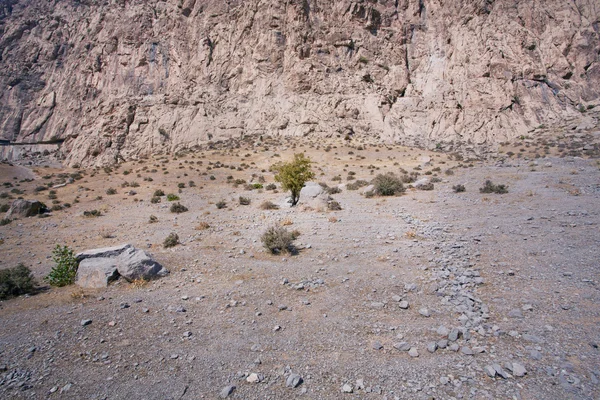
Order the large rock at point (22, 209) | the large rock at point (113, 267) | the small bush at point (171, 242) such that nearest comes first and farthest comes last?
the large rock at point (113, 267), the small bush at point (171, 242), the large rock at point (22, 209)

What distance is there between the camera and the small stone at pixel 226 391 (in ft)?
12.9

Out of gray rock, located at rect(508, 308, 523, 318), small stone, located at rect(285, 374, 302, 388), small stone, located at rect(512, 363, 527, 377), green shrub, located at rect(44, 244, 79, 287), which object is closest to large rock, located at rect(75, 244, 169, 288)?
green shrub, located at rect(44, 244, 79, 287)

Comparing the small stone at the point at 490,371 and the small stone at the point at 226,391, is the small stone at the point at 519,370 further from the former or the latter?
the small stone at the point at 226,391

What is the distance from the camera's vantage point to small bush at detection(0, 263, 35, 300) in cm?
687

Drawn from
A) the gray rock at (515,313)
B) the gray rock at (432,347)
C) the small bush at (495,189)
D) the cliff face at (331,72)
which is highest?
the cliff face at (331,72)

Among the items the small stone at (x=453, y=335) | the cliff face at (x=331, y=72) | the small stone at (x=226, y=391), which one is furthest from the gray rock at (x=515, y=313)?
the cliff face at (x=331, y=72)

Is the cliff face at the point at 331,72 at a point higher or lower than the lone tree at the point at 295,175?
higher

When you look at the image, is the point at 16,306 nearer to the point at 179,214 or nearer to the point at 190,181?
the point at 179,214

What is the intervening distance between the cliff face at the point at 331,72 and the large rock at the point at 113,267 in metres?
38.6

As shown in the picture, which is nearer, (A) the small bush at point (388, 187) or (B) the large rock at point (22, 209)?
(B) the large rock at point (22, 209)

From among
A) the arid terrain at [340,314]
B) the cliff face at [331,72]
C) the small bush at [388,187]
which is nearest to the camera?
the arid terrain at [340,314]

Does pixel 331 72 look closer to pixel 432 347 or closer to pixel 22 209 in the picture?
pixel 22 209

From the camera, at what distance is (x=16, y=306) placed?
6445 mm

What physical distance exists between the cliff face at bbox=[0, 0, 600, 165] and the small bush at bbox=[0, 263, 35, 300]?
39.7 meters
